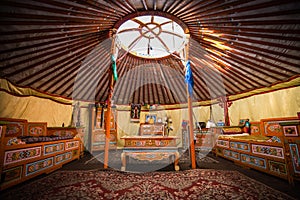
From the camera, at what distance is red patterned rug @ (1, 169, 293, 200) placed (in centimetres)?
189

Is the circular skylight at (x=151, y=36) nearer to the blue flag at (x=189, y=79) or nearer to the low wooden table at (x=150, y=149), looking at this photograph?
the blue flag at (x=189, y=79)

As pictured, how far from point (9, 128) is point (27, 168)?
165 centimetres

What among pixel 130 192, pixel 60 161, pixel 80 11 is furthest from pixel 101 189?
pixel 80 11

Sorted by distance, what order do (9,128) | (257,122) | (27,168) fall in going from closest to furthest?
(27,168) → (9,128) → (257,122)

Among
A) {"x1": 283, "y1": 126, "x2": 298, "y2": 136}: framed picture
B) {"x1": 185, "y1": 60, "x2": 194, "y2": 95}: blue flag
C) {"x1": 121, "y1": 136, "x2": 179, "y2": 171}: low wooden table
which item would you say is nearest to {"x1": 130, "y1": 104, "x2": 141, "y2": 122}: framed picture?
{"x1": 121, "y1": 136, "x2": 179, "y2": 171}: low wooden table

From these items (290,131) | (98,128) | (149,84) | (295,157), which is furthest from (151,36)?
(295,157)

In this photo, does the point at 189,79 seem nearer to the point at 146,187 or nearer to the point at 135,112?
the point at 146,187

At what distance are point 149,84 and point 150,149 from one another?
12.9ft

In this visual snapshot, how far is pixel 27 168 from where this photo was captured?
2.44 meters

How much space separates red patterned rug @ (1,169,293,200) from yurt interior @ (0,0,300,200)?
2 centimetres

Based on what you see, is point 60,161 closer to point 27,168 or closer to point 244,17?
point 27,168

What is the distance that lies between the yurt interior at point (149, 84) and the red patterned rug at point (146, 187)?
0.02 m

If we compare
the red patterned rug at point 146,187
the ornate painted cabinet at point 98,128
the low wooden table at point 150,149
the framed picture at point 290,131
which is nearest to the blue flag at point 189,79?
the low wooden table at point 150,149

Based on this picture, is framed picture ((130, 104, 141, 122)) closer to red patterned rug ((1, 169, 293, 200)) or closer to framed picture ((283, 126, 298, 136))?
red patterned rug ((1, 169, 293, 200))
